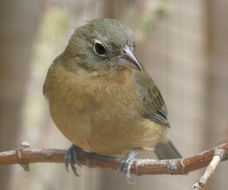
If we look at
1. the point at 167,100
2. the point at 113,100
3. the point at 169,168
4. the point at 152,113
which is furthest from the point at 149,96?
the point at 167,100

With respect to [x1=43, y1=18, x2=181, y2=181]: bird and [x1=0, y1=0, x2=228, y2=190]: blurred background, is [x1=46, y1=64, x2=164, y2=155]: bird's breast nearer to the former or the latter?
[x1=43, y1=18, x2=181, y2=181]: bird

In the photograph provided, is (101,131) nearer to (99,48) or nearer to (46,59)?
(99,48)

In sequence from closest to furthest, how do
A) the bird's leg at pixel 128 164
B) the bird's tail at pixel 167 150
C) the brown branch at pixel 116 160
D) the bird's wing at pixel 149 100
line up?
the brown branch at pixel 116 160 → the bird's leg at pixel 128 164 → the bird's wing at pixel 149 100 → the bird's tail at pixel 167 150

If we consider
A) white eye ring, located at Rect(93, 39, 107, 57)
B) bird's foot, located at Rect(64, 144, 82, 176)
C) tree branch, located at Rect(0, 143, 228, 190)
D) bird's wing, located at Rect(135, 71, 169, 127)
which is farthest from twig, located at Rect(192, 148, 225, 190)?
bird's foot, located at Rect(64, 144, 82, 176)

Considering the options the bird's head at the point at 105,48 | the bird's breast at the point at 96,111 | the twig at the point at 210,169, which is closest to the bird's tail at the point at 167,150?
the bird's breast at the point at 96,111

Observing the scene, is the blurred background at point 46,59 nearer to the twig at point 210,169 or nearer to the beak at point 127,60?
the beak at point 127,60
